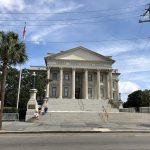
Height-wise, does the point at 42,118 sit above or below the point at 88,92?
below

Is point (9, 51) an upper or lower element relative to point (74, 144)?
upper

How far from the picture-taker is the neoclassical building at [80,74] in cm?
7238

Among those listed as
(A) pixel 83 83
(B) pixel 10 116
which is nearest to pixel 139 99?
(A) pixel 83 83

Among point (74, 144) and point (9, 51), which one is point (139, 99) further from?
point (74, 144)

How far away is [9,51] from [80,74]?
177 feet

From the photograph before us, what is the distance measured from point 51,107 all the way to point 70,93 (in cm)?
1815

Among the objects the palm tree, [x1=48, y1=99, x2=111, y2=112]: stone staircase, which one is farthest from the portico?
the palm tree

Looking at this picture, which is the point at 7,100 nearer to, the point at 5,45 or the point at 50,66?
the point at 50,66

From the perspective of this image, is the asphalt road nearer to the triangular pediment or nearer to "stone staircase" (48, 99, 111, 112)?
"stone staircase" (48, 99, 111, 112)

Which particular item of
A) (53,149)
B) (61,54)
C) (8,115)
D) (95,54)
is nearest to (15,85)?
(8,115)

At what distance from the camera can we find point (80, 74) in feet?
252

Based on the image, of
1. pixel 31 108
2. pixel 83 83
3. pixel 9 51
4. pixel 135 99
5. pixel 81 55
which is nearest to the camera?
pixel 9 51

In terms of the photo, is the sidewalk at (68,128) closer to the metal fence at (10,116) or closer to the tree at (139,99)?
the metal fence at (10,116)

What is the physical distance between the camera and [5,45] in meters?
23.2
